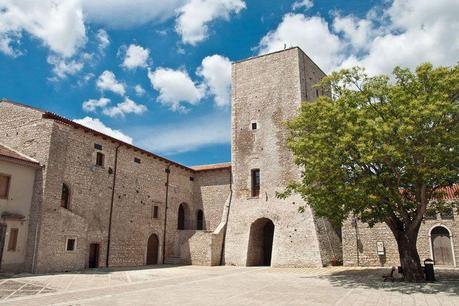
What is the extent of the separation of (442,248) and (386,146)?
13.5 meters

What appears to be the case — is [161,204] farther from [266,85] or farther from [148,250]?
[266,85]

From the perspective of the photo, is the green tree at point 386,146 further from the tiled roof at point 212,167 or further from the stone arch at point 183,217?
the stone arch at point 183,217

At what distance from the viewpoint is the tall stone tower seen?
896 inches

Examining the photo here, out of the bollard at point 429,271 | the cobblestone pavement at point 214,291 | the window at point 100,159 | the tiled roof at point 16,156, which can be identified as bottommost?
the cobblestone pavement at point 214,291

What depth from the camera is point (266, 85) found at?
26719 millimetres

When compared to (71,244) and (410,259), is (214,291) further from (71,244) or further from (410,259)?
(71,244)

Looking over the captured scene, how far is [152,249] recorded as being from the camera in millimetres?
24453

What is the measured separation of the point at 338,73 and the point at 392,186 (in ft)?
17.2

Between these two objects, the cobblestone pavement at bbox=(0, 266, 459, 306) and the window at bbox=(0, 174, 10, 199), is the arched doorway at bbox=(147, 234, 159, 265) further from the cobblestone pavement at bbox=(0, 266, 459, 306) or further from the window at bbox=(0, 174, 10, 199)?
the window at bbox=(0, 174, 10, 199)

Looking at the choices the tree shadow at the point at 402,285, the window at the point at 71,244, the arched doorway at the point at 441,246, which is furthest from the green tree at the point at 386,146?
the window at the point at 71,244

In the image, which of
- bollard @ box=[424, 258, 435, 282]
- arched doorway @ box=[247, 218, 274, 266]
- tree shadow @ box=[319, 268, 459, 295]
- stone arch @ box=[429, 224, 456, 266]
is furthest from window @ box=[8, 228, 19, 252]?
stone arch @ box=[429, 224, 456, 266]

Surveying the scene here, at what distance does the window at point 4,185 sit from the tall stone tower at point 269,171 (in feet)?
46.4

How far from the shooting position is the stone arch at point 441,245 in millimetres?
21406

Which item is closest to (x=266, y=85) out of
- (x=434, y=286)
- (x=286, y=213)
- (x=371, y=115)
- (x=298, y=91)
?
(x=298, y=91)
